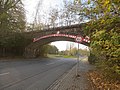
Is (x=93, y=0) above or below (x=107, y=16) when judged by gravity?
above

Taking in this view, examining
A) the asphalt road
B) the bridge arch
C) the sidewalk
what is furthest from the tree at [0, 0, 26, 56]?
the sidewalk

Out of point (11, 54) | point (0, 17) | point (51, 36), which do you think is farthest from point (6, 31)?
point (51, 36)

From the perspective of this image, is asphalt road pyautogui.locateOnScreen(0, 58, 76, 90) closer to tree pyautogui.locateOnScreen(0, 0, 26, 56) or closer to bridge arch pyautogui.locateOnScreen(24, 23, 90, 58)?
tree pyautogui.locateOnScreen(0, 0, 26, 56)

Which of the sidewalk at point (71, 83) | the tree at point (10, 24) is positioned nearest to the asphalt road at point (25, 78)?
the sidewalk at point (71, 83)

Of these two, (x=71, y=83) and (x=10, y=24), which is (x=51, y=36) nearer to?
(x=10, y=24)

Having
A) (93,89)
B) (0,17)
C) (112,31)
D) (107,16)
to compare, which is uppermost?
(0,17)

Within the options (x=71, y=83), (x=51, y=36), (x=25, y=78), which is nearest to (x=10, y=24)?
(x=51, y=36)

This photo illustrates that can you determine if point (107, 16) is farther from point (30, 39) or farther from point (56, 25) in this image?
point (30, 39)

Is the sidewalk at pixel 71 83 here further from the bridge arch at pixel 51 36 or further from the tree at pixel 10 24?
the tree at pixel 10 24

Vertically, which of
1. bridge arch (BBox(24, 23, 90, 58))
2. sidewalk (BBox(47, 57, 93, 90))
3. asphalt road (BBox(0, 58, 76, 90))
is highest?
bridge arch (BBox(24, 23, 90, 58))

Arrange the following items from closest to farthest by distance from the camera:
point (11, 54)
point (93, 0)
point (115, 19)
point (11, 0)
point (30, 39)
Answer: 1. point (115, 19)
2. point (93, 0)
3. point (11, 0)
4. point (11, 54)
5. point (30, 39)

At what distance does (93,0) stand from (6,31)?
83.0ft

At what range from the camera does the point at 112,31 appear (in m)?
7.97

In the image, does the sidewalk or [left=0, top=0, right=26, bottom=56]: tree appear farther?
[left=0, top=0, right=26, bottom=56]: tree
